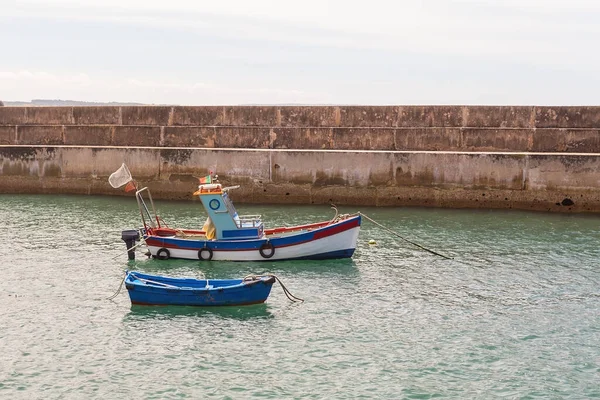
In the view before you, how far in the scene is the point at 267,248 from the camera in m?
14.8

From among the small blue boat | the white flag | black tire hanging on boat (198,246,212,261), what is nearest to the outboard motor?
the white flag

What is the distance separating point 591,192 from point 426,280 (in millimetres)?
9434

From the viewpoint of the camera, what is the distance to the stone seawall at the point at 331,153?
21.6 m

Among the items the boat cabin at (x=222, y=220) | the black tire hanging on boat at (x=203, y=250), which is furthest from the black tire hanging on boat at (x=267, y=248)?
the black tire hanging on boat at (x=203, y=250)

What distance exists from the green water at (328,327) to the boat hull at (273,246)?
23 cm

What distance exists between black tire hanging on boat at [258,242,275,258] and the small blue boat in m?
2.83

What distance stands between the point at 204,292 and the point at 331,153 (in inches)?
453

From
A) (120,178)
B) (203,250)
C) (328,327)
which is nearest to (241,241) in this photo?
(203,250)

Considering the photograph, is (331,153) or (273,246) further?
(331,153)

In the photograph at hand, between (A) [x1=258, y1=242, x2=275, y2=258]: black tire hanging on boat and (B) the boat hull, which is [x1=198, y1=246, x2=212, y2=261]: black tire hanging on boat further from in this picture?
(A) [x1=258, y1=242, x2=275, y2=258]: black tire hanging on boat

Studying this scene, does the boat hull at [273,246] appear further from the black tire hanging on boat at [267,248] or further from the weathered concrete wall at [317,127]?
the weathered concrete wall at [317,127]

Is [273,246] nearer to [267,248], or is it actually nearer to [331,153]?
[267,248]

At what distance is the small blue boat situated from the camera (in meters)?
11.7

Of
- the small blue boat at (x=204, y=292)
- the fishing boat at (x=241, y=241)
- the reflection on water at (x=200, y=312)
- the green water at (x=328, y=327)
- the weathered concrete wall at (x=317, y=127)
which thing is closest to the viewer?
the green water at (x=328, y=327)
